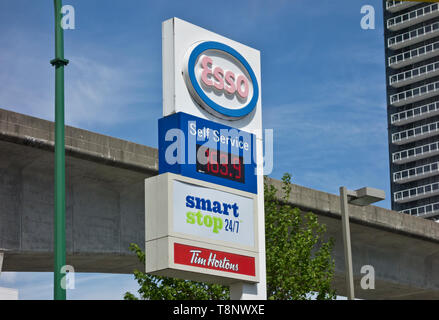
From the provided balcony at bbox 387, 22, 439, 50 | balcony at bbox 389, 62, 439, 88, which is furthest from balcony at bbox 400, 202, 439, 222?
balcony at bbox 387, 22, 439, 50

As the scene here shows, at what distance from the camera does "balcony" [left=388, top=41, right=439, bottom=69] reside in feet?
484

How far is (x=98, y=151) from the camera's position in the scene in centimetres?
2889

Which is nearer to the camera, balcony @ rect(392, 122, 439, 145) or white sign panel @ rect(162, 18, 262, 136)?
white sign panel @ rect(162, 18, 262, 136)

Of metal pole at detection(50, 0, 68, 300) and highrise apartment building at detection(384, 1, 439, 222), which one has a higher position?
highrise apartment building at detection(384, 1, 439, 222)

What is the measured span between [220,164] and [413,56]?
444ft

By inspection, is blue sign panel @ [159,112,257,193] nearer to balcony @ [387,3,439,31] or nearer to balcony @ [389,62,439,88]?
balcony @ [389,62,439,88]

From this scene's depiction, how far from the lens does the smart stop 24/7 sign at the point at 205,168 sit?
60.8ft

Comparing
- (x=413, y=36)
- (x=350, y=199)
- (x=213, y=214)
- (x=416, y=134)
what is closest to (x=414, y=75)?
(x=413, y=36)

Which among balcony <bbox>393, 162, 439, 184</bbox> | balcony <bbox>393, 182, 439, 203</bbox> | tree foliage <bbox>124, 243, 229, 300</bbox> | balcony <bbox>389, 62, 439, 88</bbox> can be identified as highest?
balcony <bbox>389, 62, 439, 88</bbox>

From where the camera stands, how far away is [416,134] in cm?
14712

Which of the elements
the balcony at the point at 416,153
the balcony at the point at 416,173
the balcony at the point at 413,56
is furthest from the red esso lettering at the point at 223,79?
the balcony at the point at 413,56

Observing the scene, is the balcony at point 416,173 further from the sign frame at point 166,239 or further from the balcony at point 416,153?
the sign frame at point 166,239

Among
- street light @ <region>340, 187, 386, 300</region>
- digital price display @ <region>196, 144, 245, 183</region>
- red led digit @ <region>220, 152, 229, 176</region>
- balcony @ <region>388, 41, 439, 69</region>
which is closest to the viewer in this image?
digital price display @ <region>196, 144, 245, 183</region>

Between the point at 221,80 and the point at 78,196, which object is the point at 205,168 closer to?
the point at 221,80
